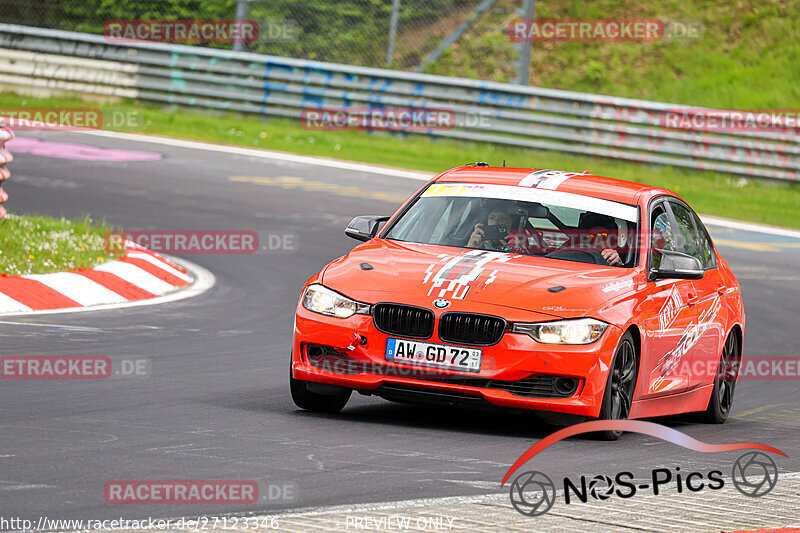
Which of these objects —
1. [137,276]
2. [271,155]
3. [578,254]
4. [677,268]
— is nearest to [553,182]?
[578,254]

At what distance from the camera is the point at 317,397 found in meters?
8.43

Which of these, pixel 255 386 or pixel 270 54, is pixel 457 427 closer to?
pixel 255 386

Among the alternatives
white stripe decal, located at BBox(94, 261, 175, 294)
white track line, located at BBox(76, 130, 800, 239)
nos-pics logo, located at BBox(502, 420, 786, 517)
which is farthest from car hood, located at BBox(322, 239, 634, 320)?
white track line, located at BBox(76, 130, 800, 239)

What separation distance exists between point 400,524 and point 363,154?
1860cm

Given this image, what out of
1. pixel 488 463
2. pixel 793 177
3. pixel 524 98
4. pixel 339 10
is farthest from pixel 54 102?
pixel 488 463

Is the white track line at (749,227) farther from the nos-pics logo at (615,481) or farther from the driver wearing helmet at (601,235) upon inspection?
the nos-pics logo at (615,481)

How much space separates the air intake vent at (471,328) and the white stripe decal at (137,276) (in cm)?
577

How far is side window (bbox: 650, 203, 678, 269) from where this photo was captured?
30.0 feet

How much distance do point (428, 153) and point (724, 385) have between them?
14.6 metres

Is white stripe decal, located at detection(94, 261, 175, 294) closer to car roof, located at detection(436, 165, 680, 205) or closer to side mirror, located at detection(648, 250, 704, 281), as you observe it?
car roof, located at detection(436, 165, 680, 205)

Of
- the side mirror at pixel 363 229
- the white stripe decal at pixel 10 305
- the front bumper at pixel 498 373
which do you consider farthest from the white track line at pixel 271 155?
the front bumper at pixel 498 373

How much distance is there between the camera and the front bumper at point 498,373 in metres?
7.86

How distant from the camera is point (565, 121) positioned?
2409 cm

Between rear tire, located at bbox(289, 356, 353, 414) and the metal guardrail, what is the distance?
15.9 m
